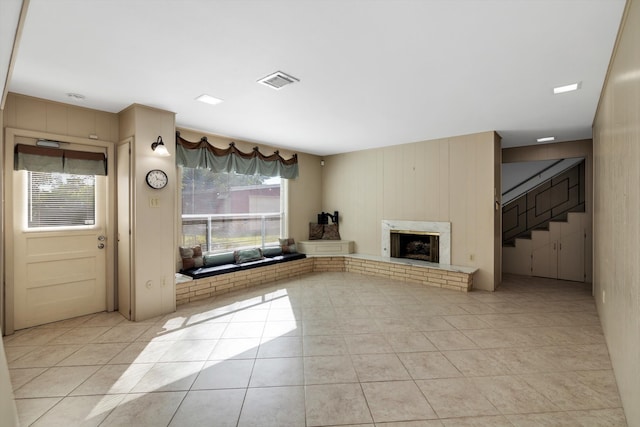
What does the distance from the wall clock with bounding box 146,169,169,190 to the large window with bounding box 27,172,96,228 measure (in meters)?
0.81

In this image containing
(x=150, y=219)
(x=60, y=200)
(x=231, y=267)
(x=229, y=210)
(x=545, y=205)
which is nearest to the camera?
(x=60, y=200)

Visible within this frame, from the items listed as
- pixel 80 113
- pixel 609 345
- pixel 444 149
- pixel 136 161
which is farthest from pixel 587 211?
pixel 80 113

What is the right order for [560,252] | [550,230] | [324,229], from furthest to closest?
[324,229]
[550,230]
[560,252]

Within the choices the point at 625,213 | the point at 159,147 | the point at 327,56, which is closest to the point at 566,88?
the point at 625,213

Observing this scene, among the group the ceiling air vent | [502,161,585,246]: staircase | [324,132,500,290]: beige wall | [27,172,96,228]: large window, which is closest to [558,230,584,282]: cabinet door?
[502,161,585,246]: staircase

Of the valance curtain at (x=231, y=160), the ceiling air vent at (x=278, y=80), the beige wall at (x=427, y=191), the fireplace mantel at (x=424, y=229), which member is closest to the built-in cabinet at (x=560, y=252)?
the beige wall at (x=427, y=191)

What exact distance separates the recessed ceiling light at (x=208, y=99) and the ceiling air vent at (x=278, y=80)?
80 centimetres

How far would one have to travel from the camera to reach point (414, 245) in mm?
6055

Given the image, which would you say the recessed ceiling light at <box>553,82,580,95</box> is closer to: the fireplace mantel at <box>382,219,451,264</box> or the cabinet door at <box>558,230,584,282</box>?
the fireplace mantel at <box>382,219,451,264</box>

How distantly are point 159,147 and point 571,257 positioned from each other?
7384 millimetres

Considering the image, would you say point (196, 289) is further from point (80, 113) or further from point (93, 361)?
point (80, 113)

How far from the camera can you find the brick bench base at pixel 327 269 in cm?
441

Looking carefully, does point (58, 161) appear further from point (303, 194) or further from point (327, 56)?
point (303, 194)

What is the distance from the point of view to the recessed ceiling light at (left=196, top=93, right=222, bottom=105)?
329 cm
